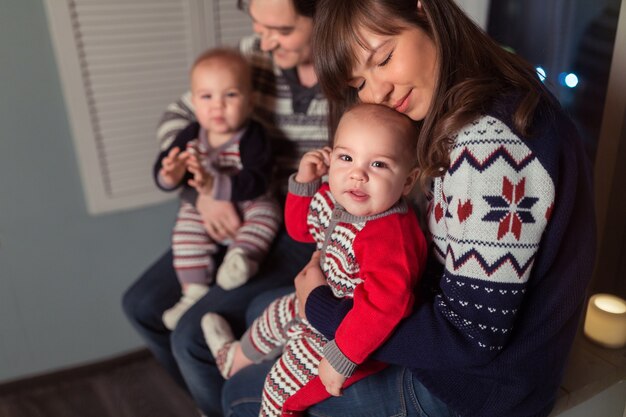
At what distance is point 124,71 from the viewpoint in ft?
6.31

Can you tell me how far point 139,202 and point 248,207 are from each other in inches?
24.1

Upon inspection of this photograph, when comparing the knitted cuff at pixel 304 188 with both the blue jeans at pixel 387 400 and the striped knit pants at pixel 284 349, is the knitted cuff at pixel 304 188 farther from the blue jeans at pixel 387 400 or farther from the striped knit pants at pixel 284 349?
the blue jeans at pixel 387 400

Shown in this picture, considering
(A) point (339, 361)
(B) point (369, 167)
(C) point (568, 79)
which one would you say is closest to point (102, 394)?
(A) point (339, 361)

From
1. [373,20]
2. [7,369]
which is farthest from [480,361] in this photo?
[7,369]

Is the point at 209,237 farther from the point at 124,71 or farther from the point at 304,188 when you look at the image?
the point at 124,71

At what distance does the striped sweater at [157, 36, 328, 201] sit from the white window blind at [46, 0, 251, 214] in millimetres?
292

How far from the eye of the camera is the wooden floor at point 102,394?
195 centimetres

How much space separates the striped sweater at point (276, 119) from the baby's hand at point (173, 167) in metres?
0.13

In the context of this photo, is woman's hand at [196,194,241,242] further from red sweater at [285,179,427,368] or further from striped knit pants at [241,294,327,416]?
red sweater at [285,179,427,368]

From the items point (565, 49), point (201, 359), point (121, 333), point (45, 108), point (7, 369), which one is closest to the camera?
point (201, 359)

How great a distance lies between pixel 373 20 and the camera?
1.01 meters

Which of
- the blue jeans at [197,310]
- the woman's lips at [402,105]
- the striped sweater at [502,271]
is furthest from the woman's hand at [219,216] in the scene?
the woman's lips at [402,105]

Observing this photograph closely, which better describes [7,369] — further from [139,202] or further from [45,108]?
[45,108]

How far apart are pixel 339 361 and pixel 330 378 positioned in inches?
1.5
